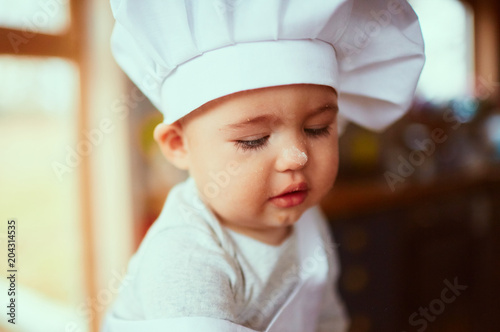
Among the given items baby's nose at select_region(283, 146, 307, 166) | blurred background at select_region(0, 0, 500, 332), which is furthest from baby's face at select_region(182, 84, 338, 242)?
blurred background at select_region(0, 0, 500, 332)

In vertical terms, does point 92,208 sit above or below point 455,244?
above

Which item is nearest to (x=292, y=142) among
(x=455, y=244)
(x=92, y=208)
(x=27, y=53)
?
(x=27, y=53)

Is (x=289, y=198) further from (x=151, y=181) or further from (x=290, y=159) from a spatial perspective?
(x=151, y=181)

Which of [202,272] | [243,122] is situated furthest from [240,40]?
[202,272]

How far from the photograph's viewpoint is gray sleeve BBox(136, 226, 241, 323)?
0.99 feet

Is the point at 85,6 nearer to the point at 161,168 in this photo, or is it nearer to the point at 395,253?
the point at 161,168

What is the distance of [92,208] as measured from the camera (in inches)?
38.2

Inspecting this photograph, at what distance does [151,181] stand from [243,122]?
0.94 m

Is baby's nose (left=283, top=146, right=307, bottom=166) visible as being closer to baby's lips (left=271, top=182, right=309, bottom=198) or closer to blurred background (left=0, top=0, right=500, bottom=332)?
baby's lips (left=271, top=182, right=309, bottom=198)

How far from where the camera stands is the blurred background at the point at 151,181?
0.53 metres

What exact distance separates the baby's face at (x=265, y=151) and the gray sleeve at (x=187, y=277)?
0.10 feet

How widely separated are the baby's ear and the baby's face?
0.02 m

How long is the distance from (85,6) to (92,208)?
0.43 m

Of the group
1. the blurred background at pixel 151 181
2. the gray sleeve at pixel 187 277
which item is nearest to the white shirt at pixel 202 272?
the gray sleeve at pixel 187 277
